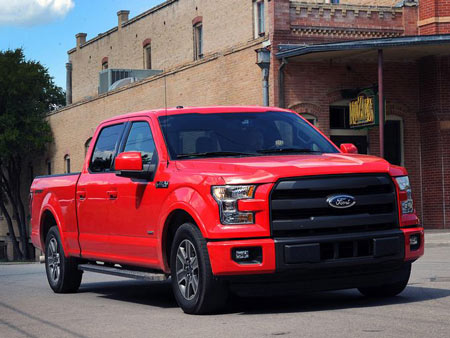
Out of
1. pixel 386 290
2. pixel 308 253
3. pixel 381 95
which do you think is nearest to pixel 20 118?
pixel 381 95

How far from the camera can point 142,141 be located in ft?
32.6

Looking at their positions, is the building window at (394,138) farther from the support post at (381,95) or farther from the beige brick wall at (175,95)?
the beige brick wall at (175,95)

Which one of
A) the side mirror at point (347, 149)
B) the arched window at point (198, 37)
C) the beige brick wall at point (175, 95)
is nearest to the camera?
the side mirror at point (347, 149)

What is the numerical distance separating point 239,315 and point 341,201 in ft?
4.51

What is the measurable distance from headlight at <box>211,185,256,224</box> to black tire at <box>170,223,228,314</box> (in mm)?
343

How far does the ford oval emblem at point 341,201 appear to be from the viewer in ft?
26.7

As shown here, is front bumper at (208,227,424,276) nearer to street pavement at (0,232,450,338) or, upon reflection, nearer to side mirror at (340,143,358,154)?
street pavement at (0,232,450,338)

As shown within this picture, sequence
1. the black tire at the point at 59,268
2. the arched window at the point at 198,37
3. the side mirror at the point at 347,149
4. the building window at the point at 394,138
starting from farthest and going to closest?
the arched window at the point at 198,37 → the building window at the point at 394,138 → the black tire at the point at 59,268 → the side mirror at the point at 347,149

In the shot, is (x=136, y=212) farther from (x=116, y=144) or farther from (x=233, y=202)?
(x=233, y=202)

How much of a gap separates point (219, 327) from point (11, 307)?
11.0 ft

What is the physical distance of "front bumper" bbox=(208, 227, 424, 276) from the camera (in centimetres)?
796

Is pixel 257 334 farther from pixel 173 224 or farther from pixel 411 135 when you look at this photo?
pixel 411 135

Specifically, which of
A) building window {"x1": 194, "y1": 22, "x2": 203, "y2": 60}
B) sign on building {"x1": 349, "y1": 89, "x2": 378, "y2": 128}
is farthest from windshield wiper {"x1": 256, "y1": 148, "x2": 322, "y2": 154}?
building window {"x1": 194, "y1": 22, "x2": 203, "y2": 60}

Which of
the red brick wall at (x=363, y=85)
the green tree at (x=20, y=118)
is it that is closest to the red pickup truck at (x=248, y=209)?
the red brick wall at (x=363, y=85)
